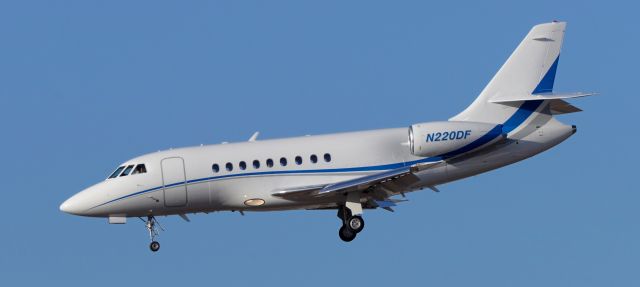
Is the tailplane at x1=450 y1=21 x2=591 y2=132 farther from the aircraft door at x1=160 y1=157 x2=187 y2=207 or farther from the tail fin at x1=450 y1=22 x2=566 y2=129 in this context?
the aircraft door at x1=160 y1=157 x2=187 y2=207

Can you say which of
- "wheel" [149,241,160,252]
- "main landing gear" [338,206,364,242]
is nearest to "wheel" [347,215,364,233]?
"main landing gear" [338,206,364,242]

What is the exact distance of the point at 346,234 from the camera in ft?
101

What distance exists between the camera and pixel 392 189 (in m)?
30.5

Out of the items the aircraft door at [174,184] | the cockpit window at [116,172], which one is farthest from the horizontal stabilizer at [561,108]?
the cockpit window at [116,172]

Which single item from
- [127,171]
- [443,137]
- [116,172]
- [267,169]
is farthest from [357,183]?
[116,172]

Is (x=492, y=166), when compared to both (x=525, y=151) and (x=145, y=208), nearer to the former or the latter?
(x=525, y=151)

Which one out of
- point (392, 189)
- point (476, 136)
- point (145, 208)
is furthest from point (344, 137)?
point (145, 208)

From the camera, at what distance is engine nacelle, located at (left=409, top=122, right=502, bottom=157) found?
1188 inches

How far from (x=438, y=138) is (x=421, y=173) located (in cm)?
131

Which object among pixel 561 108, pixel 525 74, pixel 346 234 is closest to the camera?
pixel 346 234

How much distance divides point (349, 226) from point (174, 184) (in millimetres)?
5826

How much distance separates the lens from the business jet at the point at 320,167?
3039 cm

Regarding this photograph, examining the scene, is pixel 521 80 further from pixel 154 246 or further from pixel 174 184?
pixel 154 246

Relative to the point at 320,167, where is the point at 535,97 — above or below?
above
